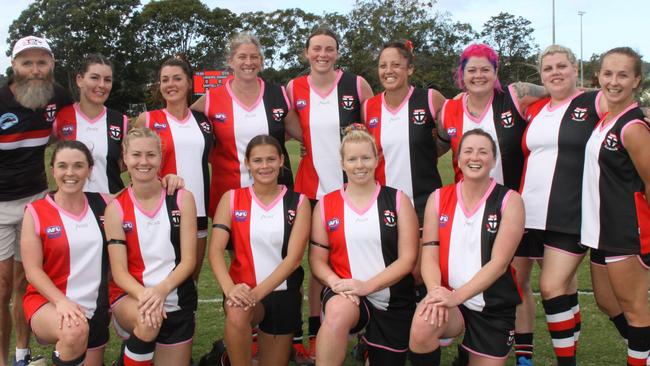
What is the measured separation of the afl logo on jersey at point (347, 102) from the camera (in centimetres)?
462

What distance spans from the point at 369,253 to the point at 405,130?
106cm

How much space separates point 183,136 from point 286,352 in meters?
1.64

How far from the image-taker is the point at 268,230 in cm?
388

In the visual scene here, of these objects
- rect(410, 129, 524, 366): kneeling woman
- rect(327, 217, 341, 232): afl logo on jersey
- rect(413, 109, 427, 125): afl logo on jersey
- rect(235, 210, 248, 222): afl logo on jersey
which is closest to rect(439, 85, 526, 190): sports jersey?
rect(413, 109, 427, 125): afl logo on jersey

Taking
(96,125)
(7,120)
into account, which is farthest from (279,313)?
(7,120)

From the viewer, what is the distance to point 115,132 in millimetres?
4363

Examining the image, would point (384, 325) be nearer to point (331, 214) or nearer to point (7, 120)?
point (331, 214)

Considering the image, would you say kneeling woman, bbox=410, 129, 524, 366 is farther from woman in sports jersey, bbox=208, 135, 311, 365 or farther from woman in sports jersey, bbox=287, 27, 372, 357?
woman in sports jersey, bbox=287, 27, 372, 357

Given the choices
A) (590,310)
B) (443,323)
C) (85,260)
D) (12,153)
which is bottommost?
(590,310)

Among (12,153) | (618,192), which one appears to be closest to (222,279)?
(12,153)

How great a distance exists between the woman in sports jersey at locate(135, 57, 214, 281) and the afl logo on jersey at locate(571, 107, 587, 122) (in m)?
2.43

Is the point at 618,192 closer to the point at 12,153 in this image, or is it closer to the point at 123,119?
the point at 123,119

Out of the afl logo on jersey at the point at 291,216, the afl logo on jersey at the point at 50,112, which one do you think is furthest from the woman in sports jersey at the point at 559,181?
the afl logo on jersey at the point at 50,112

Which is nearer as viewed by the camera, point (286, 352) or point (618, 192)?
point (618, 192)
